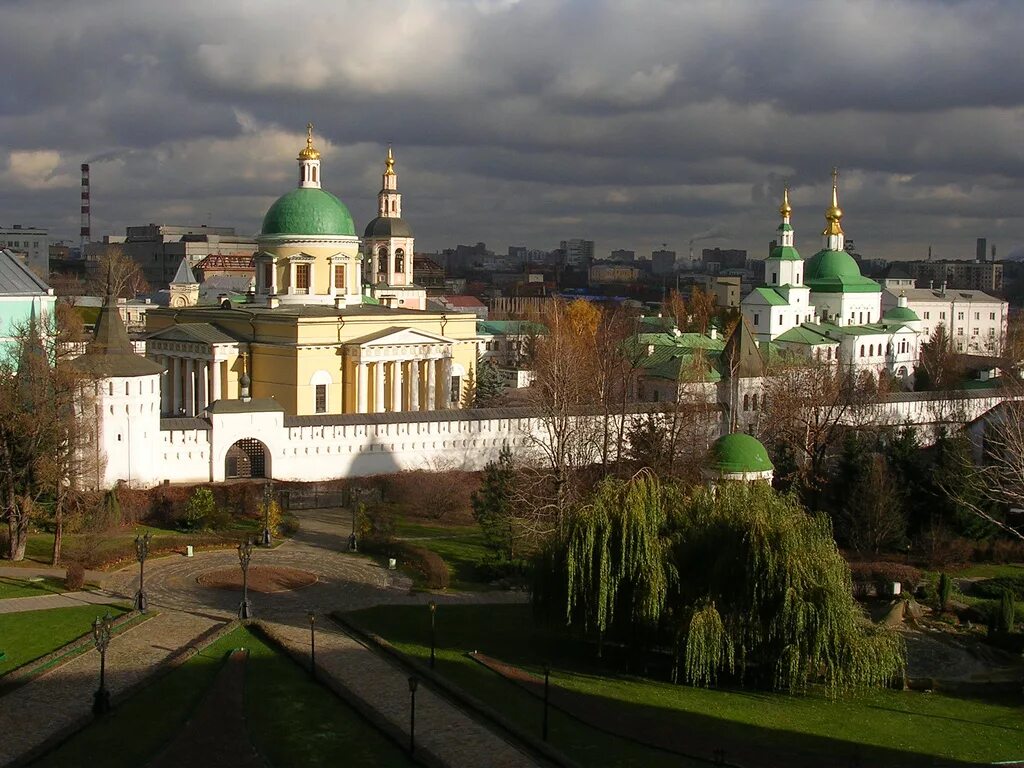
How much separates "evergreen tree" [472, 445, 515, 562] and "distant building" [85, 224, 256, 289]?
77.0m

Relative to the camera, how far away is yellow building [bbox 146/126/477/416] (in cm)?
3647

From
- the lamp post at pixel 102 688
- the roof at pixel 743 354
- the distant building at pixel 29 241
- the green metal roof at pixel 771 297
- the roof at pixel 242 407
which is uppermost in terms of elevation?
the distant building at pixel 29 241

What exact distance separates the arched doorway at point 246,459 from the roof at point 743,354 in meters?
15.1

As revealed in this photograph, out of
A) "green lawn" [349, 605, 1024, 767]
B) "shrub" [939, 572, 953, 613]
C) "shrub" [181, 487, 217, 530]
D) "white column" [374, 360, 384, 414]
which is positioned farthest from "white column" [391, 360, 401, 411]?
"green lawn" [349, 605, 1024, 767]

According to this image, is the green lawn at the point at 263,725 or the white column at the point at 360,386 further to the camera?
the white column at the point at 360,386

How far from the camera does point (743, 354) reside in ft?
135

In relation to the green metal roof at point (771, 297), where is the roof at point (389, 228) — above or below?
above

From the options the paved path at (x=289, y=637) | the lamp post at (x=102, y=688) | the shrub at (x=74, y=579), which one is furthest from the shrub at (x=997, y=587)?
the shrub at (x=74, y=579)

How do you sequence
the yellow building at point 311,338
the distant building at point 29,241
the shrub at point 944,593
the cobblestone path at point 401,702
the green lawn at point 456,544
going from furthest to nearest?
the distant building at point 29,241 → the yellow building at point 311,338 → the green lawn at point 456,544 → the shrub at point 944,593 → the cobblestone path at point 401,702

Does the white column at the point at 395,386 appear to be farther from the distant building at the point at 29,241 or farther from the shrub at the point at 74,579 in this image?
the distant building at the point at 29,241

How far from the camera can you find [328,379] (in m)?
36.7

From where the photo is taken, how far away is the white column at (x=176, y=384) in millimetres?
38031

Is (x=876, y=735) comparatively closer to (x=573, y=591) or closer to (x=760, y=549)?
(x=760, y=549)

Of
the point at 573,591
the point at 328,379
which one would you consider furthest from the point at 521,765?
the point at 328,379
